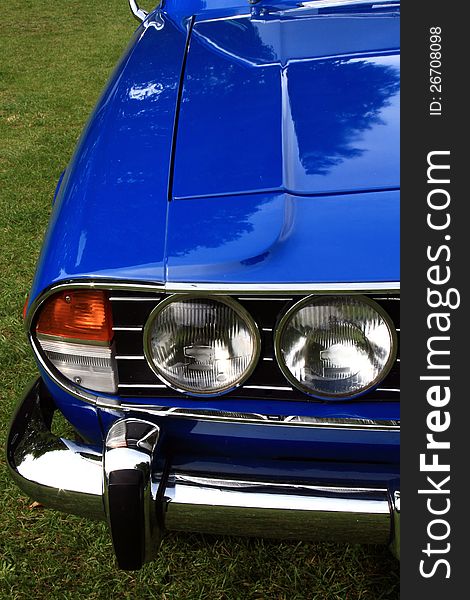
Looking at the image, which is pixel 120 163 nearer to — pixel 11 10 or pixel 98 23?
pixel 98 23

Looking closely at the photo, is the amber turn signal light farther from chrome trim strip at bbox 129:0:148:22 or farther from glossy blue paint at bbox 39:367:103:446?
chrome trim strip at bbox 129:0:148:22

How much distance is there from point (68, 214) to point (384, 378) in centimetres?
73

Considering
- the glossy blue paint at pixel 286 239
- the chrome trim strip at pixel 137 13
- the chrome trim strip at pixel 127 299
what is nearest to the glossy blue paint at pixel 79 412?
the chrome trim strip at pixel 127 299

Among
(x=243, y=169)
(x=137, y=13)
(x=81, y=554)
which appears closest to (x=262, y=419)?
(x=243, y=169)

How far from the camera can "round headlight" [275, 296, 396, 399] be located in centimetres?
129

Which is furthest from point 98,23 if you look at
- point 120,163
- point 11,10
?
point 120,163

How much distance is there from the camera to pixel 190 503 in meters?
1.35

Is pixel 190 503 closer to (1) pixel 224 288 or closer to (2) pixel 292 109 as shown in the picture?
(1) pixel 224 288

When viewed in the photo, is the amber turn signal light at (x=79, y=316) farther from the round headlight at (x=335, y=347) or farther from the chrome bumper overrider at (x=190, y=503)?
the round headlight at (x=335, y=347)

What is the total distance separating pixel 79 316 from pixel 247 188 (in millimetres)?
409

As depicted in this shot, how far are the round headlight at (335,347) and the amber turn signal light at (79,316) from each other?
331 mm

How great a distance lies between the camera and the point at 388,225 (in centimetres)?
128

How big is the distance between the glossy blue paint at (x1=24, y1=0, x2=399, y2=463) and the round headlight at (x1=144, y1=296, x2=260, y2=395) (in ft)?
0.17

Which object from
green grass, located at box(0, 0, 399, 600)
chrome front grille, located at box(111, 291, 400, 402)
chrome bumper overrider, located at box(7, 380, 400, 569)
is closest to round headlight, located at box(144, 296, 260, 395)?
chrome front grille, located at box(111, 291, 400, 402)
